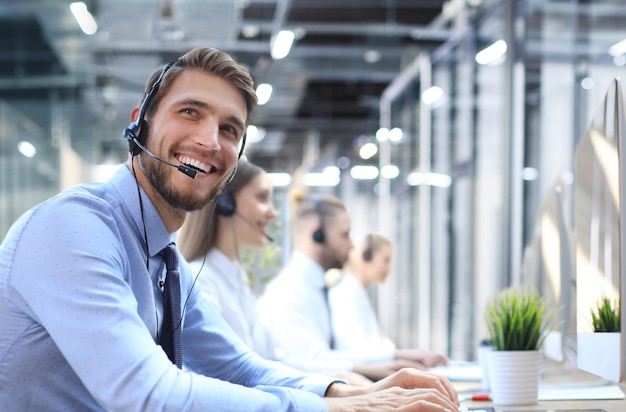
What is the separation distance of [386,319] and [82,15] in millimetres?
4791

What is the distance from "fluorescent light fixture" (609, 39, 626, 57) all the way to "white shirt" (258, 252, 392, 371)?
1739 millimetres

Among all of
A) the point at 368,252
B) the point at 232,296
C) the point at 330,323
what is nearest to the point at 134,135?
the point at 232,296

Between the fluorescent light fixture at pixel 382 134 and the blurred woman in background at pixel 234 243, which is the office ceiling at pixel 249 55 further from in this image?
the blurred woman in background at pixel 234 243

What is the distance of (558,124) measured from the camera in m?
4.42

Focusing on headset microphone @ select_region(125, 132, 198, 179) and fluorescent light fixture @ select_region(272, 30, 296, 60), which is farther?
fluorescent light fixture @ select_region(272, 30, 296, 60)

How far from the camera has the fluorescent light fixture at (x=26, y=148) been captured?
7031mm

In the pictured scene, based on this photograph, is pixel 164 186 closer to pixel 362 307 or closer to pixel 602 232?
pixel 602 232

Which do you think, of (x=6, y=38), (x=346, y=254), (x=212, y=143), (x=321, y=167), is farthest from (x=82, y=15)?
(x=212, y=143)

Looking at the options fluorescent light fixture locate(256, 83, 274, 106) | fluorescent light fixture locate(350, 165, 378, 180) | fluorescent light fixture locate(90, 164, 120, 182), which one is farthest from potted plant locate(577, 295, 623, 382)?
fluorescent light fixture locate(90, 164, 120, 182)

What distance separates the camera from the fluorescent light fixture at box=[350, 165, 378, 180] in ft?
30.1

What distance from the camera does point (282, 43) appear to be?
7.88m

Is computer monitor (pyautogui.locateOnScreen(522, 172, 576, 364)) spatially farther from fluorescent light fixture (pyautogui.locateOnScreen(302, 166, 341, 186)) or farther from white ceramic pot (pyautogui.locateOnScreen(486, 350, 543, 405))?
fluorescent light fixture (pyautogui.locateOnScreen(302, 166, 341, 186))

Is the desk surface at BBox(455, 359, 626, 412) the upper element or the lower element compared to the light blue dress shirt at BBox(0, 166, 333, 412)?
lower

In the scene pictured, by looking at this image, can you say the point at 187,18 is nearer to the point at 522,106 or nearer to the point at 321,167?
the point at 321,167
